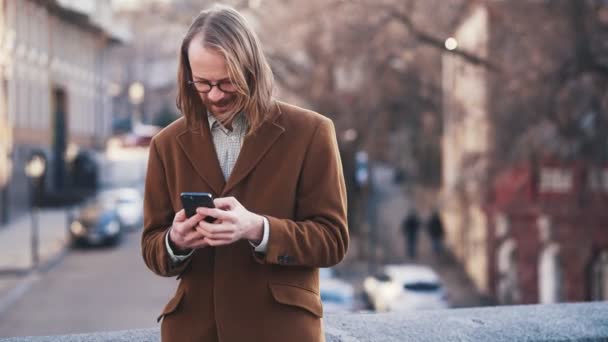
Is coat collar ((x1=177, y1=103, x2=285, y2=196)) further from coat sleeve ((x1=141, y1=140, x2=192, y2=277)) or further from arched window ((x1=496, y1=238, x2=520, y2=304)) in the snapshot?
arched window ((x1=496, y1=238, x2=520, y2=304))

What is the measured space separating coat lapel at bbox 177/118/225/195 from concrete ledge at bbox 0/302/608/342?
111 centimetres

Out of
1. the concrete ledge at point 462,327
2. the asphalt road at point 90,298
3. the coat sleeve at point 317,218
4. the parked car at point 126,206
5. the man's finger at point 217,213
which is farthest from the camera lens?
the parked car at point 126,206

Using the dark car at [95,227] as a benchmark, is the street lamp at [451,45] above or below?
above

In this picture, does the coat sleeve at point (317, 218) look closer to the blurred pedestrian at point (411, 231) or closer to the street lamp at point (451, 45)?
the street lamp at point (451, 45)

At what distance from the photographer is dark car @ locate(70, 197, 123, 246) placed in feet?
95.9

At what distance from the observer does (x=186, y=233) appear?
2.19 meters

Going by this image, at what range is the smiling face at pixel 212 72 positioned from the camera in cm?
227

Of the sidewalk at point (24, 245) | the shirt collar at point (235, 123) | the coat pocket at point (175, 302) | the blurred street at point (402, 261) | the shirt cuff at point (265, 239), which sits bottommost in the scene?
the blurred street at point (402, 261)

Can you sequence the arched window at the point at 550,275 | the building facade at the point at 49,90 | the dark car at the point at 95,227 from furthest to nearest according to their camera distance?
the building facade at the point at 49,90 < the dark car at the point at 95,227 < the arched window at the point at 550,275

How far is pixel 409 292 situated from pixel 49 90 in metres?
24.5

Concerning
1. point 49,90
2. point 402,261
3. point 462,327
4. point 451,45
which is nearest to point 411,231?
point 402,261

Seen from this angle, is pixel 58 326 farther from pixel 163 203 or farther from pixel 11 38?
pixel 163 203

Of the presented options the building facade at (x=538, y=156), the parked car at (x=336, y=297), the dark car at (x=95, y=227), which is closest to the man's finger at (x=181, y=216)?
the building facade at (x=538, y=156)

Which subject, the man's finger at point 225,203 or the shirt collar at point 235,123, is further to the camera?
the shirt collar at point 235,123
